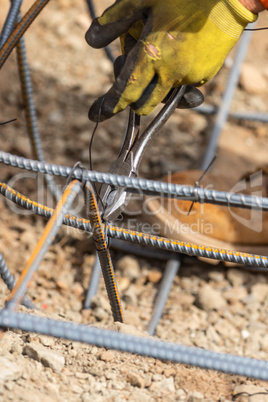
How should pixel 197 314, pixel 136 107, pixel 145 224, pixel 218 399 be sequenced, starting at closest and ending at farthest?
pixel 218 399 < pixel 136 107 < pixel 197 314 < pixel 145 224

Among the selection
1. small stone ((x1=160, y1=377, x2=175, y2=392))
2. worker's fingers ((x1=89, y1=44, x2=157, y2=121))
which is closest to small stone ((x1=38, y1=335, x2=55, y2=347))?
small stone ((x1=160, y1=377, x2=175, y2=392))

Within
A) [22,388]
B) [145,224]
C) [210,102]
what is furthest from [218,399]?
[210,102]

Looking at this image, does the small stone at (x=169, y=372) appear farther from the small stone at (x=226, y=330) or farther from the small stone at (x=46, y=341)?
the small stone at (x=226, y=330)

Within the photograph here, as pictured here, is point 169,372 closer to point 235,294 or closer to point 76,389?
point 76,389

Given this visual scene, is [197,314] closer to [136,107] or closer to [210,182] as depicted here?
[210,182]

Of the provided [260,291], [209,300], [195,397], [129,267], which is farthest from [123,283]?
[195,397]

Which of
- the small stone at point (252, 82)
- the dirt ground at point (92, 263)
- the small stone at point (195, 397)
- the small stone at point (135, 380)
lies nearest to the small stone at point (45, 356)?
the dirt ground at point (92, 263)

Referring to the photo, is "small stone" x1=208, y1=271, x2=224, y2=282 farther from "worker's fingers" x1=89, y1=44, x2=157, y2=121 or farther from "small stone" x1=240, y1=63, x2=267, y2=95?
"small stone" x1=240, y1=63, x2=267, y2=95
